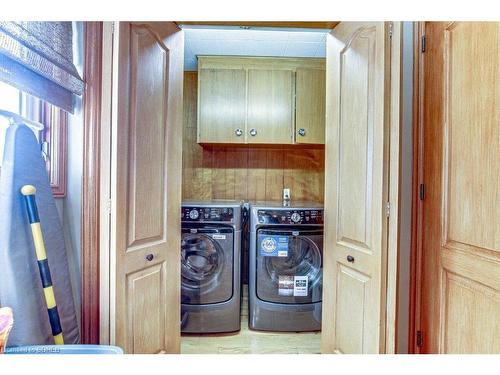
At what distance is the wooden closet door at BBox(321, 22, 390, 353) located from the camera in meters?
1.18

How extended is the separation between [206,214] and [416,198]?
1396 millimetres

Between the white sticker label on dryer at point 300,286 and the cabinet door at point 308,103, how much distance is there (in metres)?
1.26

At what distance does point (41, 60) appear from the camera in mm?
1000

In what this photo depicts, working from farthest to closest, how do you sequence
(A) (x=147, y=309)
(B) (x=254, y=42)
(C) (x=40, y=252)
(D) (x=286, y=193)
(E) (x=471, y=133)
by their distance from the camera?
(D) (x=286, y=193)
(B) (x=254, y=42)
(A) (x=147, y=309)
(E) (x=471, y=133)
(C) (x=40, y=252)

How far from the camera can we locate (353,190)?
54.1 inches

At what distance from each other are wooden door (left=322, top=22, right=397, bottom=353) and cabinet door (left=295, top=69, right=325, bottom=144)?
37.6 inches

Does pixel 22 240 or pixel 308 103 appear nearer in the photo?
pixel 22 240

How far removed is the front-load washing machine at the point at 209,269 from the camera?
82.6 inches

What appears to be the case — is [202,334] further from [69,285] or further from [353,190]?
[353,190]

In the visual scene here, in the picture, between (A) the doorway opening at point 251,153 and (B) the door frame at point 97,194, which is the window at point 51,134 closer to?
(B) the door frame at point 97,194

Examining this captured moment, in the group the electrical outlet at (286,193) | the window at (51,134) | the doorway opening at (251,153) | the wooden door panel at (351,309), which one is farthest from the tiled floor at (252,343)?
the window at (51,134)

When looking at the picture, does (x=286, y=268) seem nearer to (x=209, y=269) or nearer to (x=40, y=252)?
(x=209, y=269)

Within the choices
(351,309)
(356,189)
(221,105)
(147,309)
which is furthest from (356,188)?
(221,105)

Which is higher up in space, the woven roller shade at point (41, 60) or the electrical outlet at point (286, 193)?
the woven roller shade at point (41, 60)
